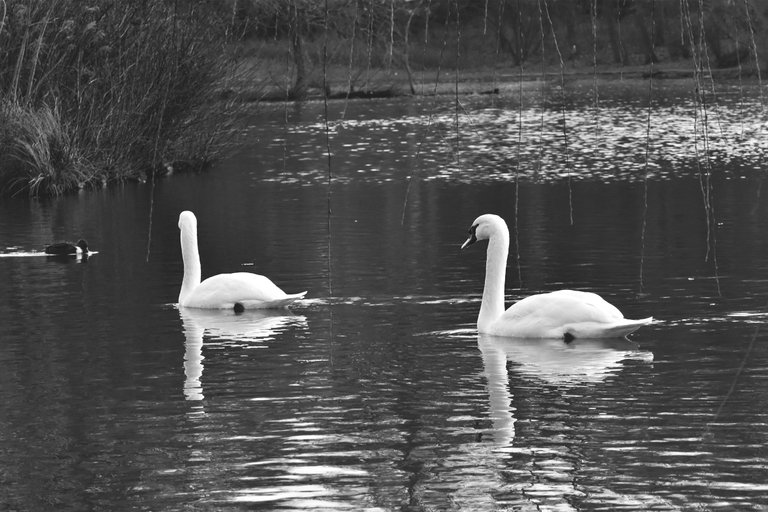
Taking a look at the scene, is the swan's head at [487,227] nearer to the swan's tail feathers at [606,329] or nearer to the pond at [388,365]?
the pond at [388,365]

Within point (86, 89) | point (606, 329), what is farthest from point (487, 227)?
point (86, 89)

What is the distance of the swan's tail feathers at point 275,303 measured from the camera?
14.9 metres

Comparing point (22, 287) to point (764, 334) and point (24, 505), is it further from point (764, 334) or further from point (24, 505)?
point (24, 505)

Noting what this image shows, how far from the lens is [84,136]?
102ft

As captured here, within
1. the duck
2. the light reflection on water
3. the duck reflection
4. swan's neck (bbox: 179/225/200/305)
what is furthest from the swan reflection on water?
the light reflection on water

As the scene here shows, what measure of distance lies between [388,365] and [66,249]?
945cm

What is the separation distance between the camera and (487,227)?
46.4 ft

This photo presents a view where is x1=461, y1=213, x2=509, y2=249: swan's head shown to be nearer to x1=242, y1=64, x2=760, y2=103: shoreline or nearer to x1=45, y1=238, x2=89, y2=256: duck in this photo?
x1=45, y1=238, x2=89, y2=256: duck

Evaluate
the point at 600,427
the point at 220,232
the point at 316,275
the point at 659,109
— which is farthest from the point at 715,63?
the point at 600,427

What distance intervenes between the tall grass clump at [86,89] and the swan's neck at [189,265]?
508 inches

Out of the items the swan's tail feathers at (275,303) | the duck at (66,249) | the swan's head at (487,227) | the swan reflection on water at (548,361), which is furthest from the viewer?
the duck at (66,249)

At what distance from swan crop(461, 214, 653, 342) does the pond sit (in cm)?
20

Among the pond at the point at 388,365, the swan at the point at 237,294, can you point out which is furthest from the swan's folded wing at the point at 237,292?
the pond at the point at 388,365

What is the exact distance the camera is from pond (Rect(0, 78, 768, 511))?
26.1 ft
